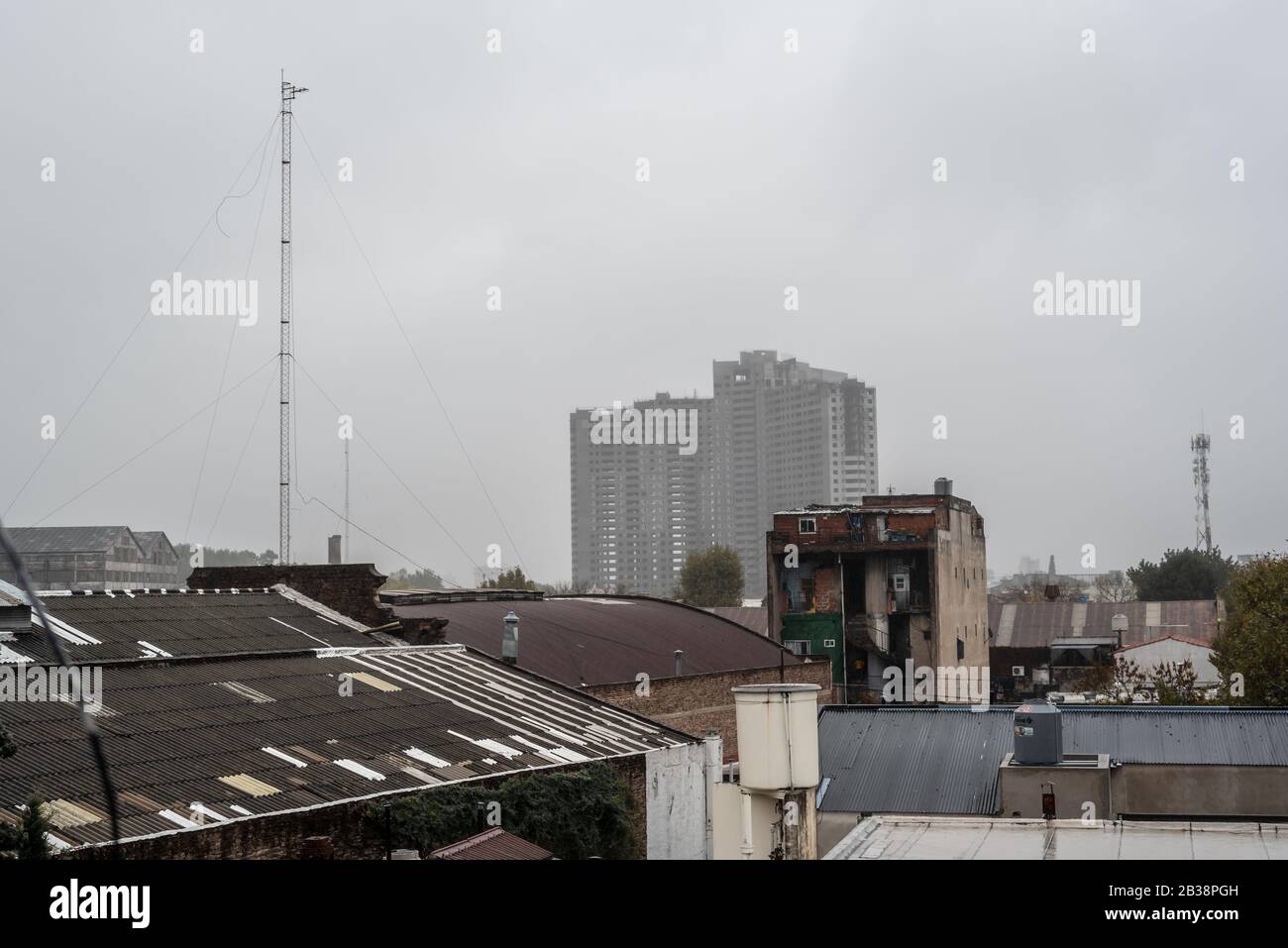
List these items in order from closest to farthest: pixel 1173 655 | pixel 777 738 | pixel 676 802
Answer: pixel 777 738
pixel 676 802
pixel 1173 655

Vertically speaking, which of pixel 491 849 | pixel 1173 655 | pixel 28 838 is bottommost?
pixel 1173 655

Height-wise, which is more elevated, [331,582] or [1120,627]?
[331,582]

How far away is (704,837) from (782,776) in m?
8.40

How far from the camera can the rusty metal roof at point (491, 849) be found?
13.8 metres

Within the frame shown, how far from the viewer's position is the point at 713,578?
118188 millimetres

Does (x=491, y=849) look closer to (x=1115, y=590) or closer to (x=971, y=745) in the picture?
(x=971, y=745)

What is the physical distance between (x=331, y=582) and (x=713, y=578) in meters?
90.6

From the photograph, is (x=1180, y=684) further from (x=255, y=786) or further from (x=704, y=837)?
(x=255, y=786)

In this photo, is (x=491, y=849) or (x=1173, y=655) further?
(x=1173, y=655)

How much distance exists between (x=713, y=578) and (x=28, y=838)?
108 metres

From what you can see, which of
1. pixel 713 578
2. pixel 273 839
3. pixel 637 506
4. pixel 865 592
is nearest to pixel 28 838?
pixel 273 839

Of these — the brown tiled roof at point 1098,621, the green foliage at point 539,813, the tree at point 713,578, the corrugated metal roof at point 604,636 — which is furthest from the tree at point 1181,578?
the green foliage at point 539,813

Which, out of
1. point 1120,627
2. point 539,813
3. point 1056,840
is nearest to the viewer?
point 1056,840

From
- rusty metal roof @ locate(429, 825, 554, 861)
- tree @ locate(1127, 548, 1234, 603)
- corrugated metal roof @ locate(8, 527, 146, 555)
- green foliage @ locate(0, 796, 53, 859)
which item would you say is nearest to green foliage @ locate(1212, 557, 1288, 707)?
rusty metal roof @ locate(429, 825, 554, 861)
